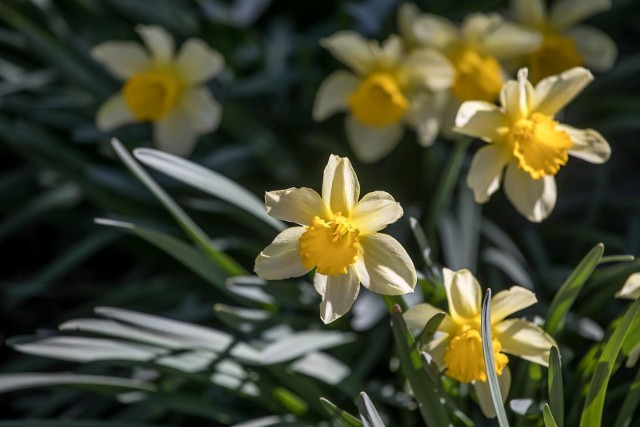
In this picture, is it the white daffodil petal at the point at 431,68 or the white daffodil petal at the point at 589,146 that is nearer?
the white daffodil petal at the point at 589,146

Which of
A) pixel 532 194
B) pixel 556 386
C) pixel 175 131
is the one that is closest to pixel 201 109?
pixel 175 131

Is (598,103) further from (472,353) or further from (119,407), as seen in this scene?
(119,407)

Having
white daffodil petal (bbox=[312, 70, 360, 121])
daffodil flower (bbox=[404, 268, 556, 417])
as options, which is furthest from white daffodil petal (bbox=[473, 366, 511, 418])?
white daffodil petal (bbox=[312, 70, 360, 121])

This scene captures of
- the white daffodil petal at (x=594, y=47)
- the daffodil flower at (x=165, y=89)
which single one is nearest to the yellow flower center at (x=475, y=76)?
the white daffodil petal at (x=594, y=47)

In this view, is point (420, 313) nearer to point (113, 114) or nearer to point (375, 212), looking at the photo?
point (375, 212)

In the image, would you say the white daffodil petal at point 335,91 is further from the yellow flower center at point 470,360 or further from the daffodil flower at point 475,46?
the yellow flower center at point 470,360

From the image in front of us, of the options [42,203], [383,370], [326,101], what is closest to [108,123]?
[42,203]
